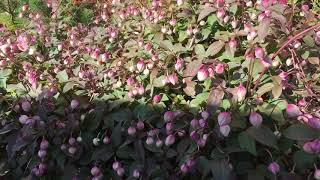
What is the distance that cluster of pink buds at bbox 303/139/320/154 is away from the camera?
1432 millimetres

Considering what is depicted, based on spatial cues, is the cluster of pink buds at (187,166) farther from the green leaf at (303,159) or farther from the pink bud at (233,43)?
the pink bud at (233,43)

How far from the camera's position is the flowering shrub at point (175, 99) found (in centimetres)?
163

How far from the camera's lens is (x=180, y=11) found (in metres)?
2.29

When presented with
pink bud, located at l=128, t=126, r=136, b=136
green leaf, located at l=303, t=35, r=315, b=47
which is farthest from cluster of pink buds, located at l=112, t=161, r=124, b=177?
green leaf, located at l=303, t=35, r=315, b=47

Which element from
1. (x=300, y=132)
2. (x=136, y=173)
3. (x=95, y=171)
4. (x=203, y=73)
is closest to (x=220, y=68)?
(x=203, y=73)

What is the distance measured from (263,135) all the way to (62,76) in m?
1.05

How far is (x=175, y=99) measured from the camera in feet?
6.40

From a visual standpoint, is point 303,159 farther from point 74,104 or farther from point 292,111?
point 74,104

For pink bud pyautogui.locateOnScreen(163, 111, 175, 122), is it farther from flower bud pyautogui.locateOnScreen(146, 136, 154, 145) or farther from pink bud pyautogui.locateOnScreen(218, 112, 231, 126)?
pink bud pyautogui.locateOnScreen(218, 112, 231, 126)

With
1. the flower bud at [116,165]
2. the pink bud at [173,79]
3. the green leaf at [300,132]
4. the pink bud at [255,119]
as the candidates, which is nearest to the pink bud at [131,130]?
the flower bud at [116,165]

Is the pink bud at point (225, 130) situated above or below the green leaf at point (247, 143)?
above

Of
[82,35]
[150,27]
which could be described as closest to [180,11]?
[150,27]

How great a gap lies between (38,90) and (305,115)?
1.21 metres

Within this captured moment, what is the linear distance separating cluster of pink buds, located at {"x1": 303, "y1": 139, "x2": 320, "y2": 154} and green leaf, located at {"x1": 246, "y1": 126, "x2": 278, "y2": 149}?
118 millimetres
